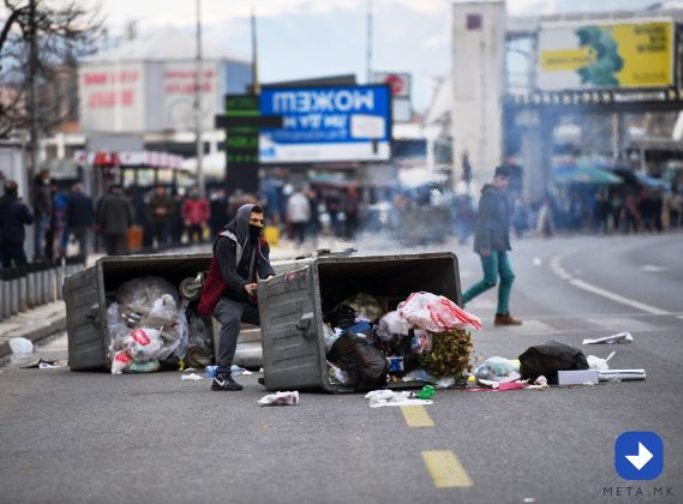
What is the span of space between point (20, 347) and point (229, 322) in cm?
548

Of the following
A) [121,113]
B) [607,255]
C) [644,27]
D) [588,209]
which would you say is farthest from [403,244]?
[121,113]

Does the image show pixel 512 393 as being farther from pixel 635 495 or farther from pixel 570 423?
pixel 635 495

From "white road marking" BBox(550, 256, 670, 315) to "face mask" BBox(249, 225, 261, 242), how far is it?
943cm

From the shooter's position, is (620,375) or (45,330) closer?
(620,375)

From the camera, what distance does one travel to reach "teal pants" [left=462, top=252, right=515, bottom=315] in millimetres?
19672

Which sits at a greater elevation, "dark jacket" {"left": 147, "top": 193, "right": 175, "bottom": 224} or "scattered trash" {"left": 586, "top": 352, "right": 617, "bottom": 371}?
"scattered trash" {"left": 586, "top": 352, "right": 617, "bottom": 371}

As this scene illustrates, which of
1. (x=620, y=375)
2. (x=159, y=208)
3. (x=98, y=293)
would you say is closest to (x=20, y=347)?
(x=98, y=293)

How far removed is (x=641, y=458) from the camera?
348 inches

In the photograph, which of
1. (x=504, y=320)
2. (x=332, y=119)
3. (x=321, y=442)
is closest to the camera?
(x=321, y=442)

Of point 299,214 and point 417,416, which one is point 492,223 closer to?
point 417,416

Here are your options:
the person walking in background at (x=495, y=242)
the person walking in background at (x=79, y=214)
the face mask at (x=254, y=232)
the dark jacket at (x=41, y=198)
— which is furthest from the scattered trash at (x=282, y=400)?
the person walking in background at (x=79, y=214)

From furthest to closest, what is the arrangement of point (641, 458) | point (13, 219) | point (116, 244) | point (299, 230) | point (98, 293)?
point (299, 230), point (116, 244), point (13, 219), point (98, 293), point (641, 458)

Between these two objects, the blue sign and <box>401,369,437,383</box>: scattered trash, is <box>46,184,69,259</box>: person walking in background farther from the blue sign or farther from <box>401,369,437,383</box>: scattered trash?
the blue sign

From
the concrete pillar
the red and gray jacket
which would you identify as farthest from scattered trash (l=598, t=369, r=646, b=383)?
the concrete pillar
